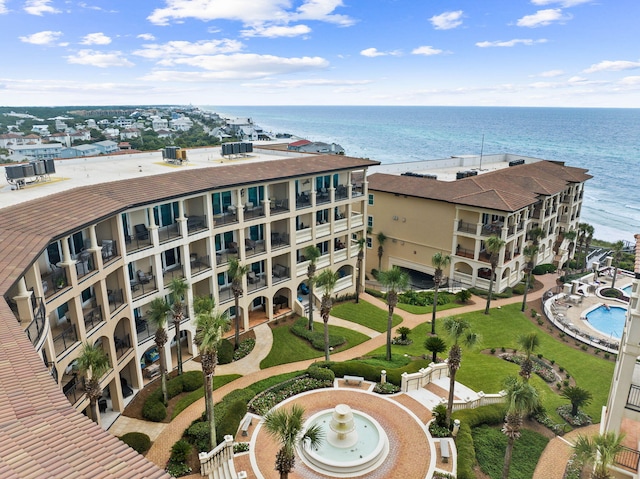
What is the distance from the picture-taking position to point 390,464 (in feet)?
77.4

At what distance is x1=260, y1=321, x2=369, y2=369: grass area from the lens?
34.3 m

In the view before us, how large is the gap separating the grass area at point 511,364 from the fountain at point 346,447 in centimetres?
878

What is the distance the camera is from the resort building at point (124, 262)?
32.3ft

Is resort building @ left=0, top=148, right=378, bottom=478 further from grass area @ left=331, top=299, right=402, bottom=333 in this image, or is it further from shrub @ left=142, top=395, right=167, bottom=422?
grass area @ left=331, top=299, right=402, bottom=333

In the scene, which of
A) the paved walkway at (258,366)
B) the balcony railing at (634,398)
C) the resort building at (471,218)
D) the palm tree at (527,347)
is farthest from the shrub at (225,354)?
the resort building at (471,218)

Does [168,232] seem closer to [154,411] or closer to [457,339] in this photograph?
[154,411]

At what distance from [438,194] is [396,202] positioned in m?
5.54

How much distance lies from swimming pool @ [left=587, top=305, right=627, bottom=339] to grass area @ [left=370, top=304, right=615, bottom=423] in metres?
6.22

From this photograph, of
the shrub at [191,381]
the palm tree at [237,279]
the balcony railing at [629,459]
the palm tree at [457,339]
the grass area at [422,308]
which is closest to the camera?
the balcony railing at [629,459]

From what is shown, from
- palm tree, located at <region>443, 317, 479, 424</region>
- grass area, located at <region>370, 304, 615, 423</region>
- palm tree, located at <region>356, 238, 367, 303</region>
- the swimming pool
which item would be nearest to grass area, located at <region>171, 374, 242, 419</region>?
grass area, located at <region>370, 304, 615, 423</region>

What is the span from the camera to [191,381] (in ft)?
98.6

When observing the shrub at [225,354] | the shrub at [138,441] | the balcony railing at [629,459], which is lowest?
the shrub at [225,354]

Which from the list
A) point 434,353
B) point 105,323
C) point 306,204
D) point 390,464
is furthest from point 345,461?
point 306,204

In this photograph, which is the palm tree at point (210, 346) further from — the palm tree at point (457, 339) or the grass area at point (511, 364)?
the grass area at point (511, 364)
